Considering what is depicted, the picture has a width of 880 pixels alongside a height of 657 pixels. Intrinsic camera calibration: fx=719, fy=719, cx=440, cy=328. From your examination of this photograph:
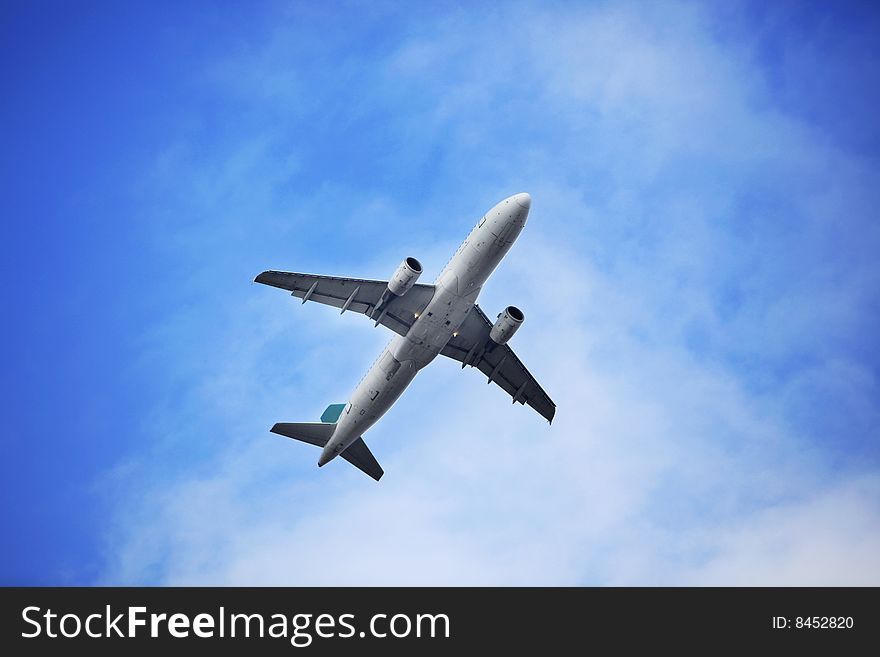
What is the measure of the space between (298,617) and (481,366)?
30.8 meters

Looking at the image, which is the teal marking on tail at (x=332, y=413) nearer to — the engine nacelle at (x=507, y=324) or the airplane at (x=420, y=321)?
the airplane at (x=420, y=321)

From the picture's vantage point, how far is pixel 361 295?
4631 cm

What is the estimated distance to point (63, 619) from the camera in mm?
25281

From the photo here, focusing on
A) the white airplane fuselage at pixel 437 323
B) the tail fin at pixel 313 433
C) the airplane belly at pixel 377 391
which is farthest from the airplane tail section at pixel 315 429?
the airplane belly at pixel 377 391

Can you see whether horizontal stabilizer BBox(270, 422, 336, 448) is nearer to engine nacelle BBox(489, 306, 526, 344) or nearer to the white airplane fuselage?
the white airplane fuselage

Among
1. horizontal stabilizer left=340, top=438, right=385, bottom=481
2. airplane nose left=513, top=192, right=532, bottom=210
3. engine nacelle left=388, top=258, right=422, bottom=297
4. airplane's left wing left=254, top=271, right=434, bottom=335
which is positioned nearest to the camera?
airplane nose left=513, top=192, right=532, bottom=210

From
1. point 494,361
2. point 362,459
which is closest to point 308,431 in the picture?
point 362,459

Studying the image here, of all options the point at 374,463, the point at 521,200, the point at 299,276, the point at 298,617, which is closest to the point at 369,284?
the point at 299,276

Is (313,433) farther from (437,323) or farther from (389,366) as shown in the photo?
(437,323)

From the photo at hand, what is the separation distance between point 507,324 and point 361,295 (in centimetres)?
978

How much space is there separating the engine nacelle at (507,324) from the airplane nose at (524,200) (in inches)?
363

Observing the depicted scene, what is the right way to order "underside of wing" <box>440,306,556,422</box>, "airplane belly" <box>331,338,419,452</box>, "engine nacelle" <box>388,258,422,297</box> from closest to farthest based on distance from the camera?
"engine nacelle" <box>388,258,422,297</box> → "airplane belly" <box>331,338,419,452</box> → "underside of wing" <box>440,306,556,422</box>

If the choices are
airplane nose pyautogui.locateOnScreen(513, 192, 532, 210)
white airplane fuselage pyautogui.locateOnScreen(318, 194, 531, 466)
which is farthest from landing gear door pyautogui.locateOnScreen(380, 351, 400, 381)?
airplane nose pyautogui.locateOnScreen(513, 192, 532, 210)

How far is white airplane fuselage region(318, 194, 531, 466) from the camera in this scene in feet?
134
